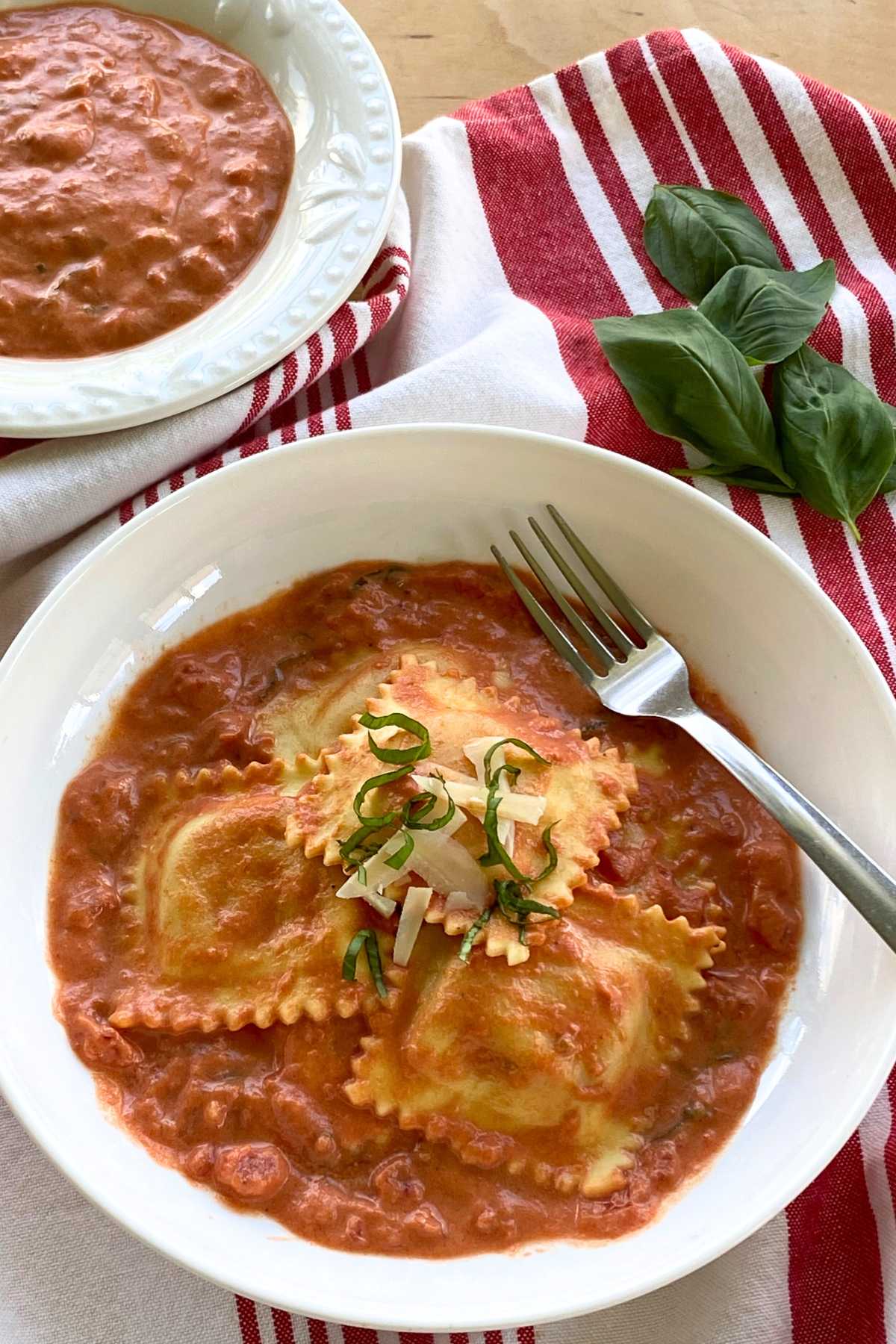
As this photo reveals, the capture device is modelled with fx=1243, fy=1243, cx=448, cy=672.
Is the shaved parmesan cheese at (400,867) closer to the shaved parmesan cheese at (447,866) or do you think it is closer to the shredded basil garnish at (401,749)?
the shaved parmesan cheese at (447,866)

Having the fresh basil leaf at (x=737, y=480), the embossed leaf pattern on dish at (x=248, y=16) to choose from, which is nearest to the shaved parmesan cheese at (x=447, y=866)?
the fresh basil leaf at (x=737, y=480)

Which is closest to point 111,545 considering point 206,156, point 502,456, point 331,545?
point 331,545

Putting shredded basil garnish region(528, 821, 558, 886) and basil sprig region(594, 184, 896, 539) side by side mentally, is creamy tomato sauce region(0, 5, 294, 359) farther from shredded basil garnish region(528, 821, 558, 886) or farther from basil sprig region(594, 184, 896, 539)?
shredded basil garnish region(528, 821, 558, 886)

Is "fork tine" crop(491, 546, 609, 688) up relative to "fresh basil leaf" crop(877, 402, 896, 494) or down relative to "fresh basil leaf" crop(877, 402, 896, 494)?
down

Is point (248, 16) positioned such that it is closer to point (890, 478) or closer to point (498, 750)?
point (890, 478)

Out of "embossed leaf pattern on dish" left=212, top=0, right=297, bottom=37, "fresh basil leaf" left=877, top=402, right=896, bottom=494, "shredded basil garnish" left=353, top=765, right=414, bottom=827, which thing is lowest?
"shredded basil garnish" left=353, top=765, right=414, bottom=827

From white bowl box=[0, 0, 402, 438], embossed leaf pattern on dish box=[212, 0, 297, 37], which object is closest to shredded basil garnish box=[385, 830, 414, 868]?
white bowl box=[0, 0, 402, 438]

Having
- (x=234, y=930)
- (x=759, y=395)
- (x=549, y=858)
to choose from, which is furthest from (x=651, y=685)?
(x=234, y=930)
